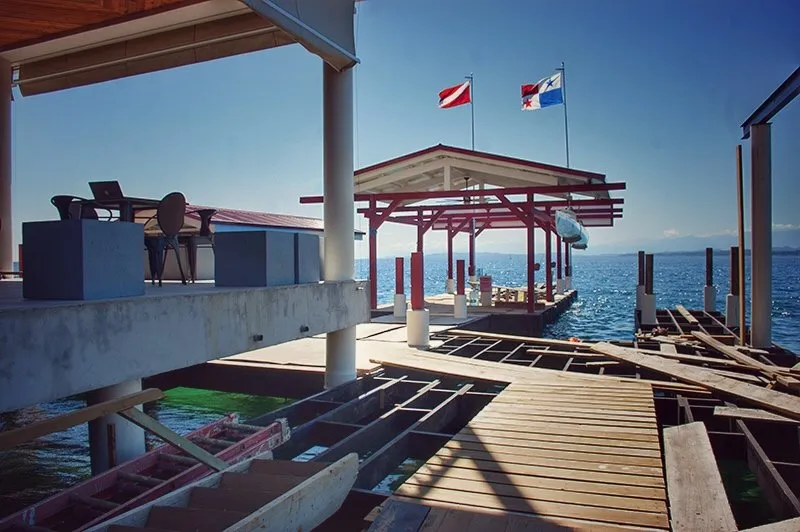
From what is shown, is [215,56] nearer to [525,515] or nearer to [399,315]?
[525,515]

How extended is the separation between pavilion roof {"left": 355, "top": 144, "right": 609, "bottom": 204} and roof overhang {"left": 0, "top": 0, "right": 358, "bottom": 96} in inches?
432

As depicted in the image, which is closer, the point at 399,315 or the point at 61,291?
the point at 61,291

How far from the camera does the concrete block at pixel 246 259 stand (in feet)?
25.1

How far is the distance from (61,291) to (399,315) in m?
15.8

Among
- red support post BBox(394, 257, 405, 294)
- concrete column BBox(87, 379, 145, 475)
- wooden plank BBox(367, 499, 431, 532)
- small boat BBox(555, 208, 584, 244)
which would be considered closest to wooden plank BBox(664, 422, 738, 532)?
wooden plank BBox(367, 499, 431, 532)

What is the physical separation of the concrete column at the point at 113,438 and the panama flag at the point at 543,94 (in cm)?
2185

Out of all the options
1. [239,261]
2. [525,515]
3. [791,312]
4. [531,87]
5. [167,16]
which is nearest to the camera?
[525,515]

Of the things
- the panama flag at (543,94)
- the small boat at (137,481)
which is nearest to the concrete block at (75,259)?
the small boat at (137,481)

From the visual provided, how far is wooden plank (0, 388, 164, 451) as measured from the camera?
4172mm

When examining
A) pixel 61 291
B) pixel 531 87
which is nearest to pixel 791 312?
pixel 531 87

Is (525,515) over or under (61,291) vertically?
under

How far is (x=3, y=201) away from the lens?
10633 millimetres

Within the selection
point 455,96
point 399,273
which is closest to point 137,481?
point 399,273

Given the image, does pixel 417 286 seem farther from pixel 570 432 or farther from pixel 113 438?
pixel 113 438
